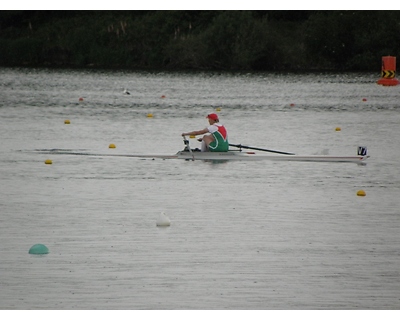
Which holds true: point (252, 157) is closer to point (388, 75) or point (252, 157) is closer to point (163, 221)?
point (163, 221)

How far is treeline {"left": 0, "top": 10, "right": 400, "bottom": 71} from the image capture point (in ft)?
172

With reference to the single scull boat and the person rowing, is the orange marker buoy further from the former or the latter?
the person rowing

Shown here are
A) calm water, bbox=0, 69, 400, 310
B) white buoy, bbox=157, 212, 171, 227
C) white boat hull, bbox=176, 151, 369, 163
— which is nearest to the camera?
calm water, bbox=0, 69, 400, 310

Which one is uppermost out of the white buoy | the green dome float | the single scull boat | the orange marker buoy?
the green dome float

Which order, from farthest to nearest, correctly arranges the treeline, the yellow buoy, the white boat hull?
1. the treeline
2. the white boat hull
3. the yellow buoy

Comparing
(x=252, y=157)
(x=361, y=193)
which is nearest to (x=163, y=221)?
(x=361, y=193)

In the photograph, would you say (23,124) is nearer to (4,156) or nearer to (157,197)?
(4,156)

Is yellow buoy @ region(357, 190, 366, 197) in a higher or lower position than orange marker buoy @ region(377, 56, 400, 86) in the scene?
higher

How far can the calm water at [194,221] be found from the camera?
916 centimetres

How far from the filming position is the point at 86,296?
8922 millimetres

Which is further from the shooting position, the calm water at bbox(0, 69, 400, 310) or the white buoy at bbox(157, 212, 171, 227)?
the white buoy at bbox(157, 212, 171, 227)

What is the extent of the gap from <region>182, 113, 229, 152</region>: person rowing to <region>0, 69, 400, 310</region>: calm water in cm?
40

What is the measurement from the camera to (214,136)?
17.0 m

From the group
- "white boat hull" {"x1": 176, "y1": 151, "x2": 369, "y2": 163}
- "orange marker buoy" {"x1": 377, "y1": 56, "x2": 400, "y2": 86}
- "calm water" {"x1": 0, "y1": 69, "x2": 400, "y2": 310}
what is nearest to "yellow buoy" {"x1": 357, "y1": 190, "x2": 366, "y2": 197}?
"calm water" {"x1": 0, "y1": 69, "x2": 400, "y2": 310}
